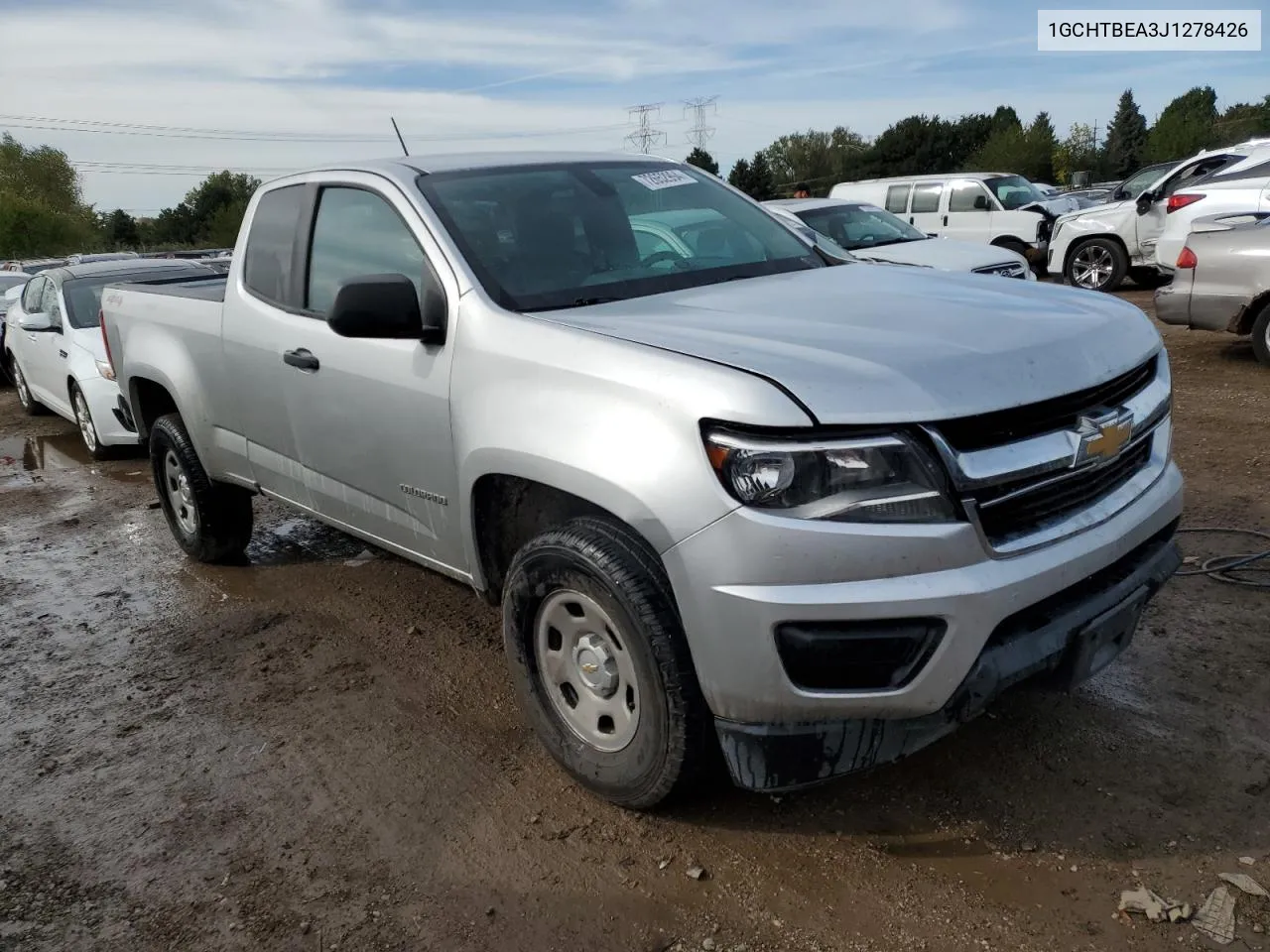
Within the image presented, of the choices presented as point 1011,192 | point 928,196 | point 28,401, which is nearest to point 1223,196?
point 1011,192

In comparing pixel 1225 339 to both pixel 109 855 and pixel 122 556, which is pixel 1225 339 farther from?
pixel 109 855

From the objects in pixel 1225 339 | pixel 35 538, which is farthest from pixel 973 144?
pixel 35 538

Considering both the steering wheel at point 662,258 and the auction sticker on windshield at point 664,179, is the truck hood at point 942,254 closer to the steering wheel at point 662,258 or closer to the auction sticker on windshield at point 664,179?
the auction sticker on windshield at point 664,179

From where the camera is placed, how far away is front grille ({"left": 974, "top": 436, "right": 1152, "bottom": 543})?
2.46 m

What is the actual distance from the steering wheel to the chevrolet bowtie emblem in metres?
1.56

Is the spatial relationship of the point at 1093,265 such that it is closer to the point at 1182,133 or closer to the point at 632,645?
the point at 632,645

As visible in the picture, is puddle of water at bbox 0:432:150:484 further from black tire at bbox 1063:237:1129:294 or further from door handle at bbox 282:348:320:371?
black tire at bbox 1063:237:1129:294

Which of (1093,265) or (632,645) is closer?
(632,645)

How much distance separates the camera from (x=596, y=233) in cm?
368

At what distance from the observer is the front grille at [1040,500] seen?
2461 millimetres

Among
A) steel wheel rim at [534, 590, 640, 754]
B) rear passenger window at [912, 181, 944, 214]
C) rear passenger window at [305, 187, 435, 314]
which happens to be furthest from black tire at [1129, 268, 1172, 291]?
steel wheel rim at [534, 590, 640, 754]

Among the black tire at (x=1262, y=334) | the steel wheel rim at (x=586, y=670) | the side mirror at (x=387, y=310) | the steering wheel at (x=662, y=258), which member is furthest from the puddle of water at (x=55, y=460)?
the black tire at (x=1262, y=334)

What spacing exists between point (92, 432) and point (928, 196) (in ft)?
42.6

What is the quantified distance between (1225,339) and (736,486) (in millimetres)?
9215
